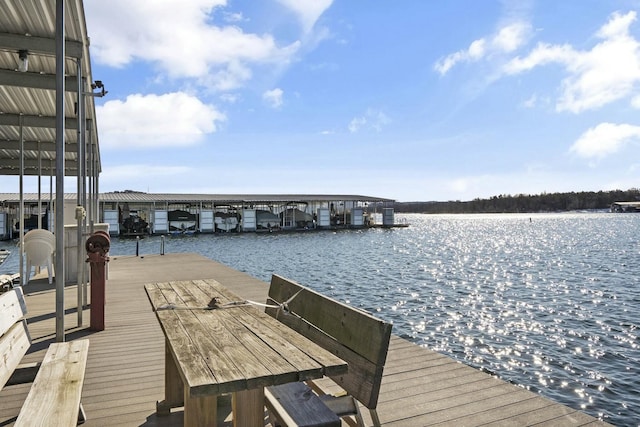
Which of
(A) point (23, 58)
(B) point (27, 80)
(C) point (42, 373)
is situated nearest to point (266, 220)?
(B) point (27, 80)

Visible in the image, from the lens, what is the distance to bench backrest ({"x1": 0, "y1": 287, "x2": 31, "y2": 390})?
7.73ft

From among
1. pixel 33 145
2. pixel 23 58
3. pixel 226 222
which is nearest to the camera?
pixel 23 58

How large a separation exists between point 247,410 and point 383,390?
193 cm

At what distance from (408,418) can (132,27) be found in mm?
7148

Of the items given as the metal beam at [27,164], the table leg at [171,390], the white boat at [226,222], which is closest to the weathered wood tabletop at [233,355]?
the table leg at [171,390]

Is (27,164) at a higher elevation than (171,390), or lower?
higher

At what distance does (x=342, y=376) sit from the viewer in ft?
8.44

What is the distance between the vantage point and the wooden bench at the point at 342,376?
7.08 ft

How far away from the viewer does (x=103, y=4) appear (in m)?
5.64

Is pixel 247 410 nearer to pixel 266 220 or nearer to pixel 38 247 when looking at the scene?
pixel 38 247

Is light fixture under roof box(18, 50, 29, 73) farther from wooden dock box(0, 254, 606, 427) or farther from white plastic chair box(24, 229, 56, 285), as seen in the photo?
white plastic chair box(24, 229, 56, 285)

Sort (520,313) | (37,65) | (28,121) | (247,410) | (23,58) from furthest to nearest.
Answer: (520,313) → (28,121) → (37,65) → (23,58) → (247,410)

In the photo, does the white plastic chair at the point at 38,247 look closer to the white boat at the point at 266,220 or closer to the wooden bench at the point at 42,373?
the wooden bench at the point at 42,373

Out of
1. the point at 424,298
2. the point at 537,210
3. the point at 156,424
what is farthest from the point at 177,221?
the point at 537,210
